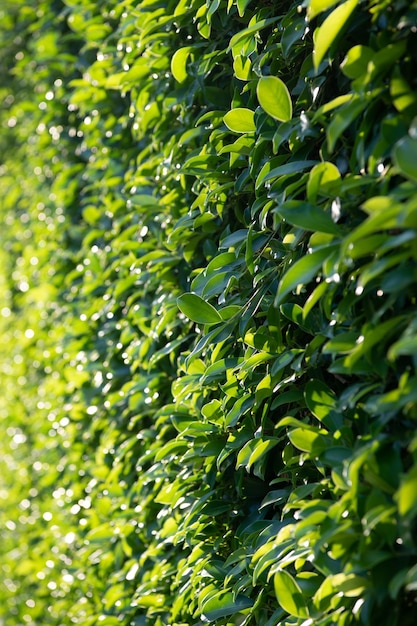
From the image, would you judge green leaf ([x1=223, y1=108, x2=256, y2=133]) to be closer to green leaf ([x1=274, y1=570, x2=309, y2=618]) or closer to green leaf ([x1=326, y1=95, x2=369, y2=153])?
green leaf ([x1=326, y1=95, x2=369, y2=153])

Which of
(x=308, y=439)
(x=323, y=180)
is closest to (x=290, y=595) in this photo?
(x=308, y=439)

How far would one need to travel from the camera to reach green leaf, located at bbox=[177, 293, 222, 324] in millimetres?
1550

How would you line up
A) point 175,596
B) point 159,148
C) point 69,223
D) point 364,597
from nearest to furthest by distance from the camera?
point 364,597
point 175,596
point 159,148
point 69,223

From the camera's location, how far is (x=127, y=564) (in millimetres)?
2285

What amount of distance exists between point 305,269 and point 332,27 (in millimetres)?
356

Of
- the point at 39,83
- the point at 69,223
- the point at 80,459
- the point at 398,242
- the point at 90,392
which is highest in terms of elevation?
the point at 398,242

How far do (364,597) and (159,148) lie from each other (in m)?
1.37

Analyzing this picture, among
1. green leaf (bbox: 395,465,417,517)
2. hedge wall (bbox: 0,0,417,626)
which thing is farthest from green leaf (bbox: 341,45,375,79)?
green leaf (bbox: 395,465,417,517)

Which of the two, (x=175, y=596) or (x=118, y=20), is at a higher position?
(x=118, y=20)

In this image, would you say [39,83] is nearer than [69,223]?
No

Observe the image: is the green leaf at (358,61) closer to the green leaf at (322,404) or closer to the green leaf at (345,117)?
the green leaf at (345,117)

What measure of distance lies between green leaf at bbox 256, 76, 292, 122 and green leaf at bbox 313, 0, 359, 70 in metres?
0.14

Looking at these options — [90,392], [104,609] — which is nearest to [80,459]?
[90,392]

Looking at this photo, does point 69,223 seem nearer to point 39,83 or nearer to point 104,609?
point 39,83
